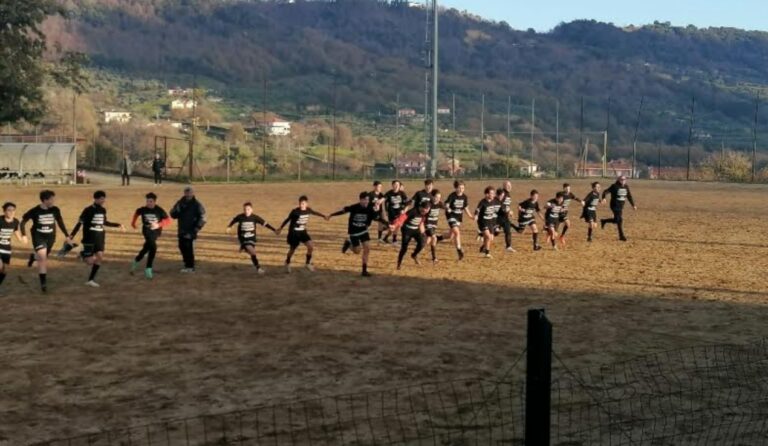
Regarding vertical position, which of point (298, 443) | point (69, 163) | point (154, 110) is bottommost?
point (298, 443)

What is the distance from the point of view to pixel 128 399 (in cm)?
972

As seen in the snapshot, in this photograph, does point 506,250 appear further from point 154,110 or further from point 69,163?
point 154,110

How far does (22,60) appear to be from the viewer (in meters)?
46.2

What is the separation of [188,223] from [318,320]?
5.92m

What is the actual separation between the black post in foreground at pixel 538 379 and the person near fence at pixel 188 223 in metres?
14.7

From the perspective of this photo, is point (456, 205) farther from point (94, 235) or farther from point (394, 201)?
point (94, 235)

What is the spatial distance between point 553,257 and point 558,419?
1368cm

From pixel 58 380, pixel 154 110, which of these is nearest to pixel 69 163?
pixel 58 380

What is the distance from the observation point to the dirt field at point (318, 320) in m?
10.2

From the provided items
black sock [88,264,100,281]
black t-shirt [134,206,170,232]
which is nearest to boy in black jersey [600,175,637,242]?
black t-shirt [134,206,170,232]

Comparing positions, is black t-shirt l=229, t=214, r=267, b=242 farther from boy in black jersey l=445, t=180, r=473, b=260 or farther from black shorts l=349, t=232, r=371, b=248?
boy in black jersey l=445, t=180, r=473, b=260

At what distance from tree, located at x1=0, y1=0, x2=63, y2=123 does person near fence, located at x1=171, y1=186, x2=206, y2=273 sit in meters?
29.2

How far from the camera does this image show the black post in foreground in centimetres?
482

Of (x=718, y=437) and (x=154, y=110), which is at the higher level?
(x=154, y=110)
